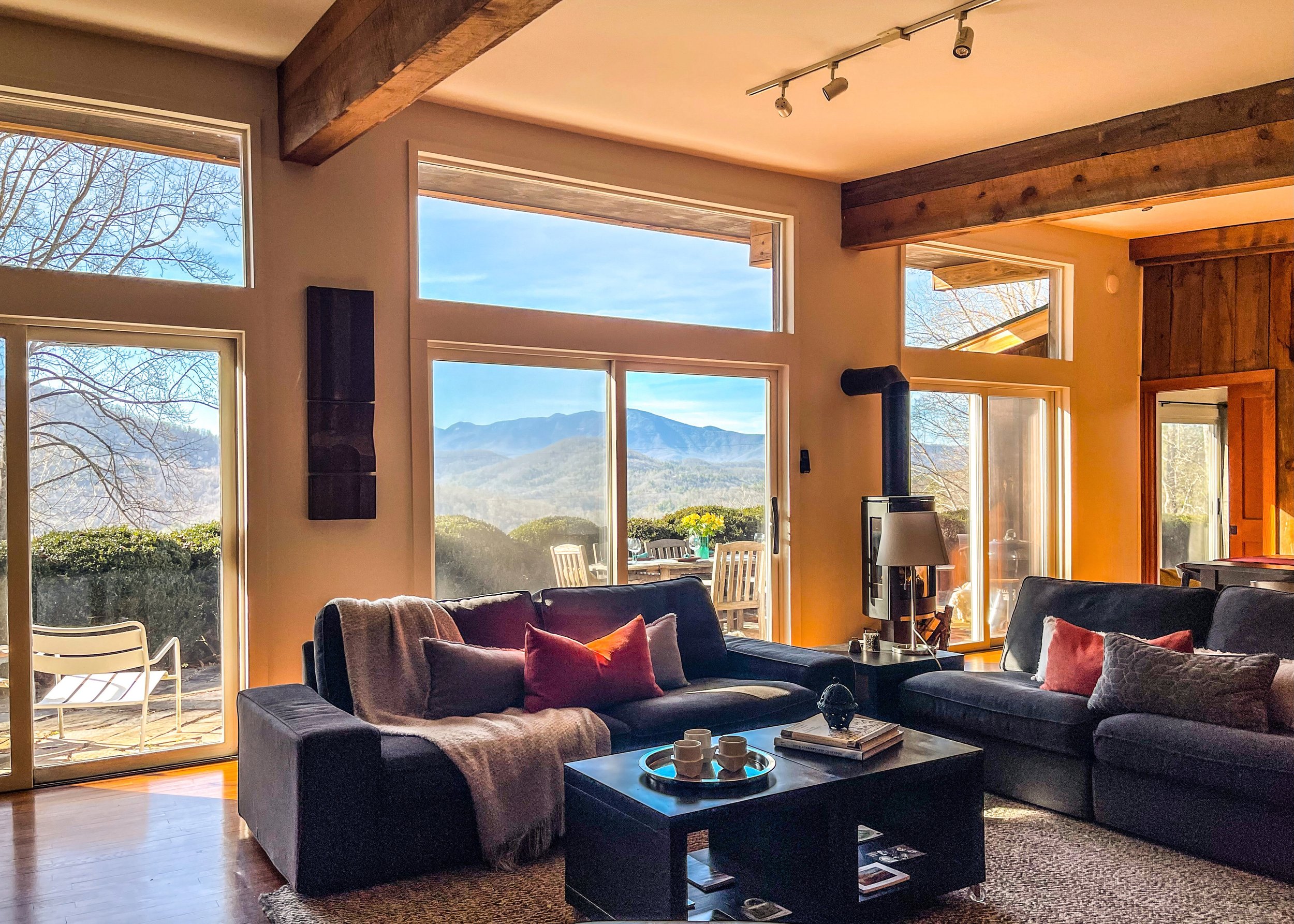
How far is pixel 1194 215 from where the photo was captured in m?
7.10

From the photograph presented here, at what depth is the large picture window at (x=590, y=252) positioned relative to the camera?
5070 millimetres

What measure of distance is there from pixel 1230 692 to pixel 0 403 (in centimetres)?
474

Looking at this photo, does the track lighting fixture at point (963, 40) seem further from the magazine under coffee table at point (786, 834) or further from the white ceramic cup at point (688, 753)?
the white ceramic cup at point (688, 753)

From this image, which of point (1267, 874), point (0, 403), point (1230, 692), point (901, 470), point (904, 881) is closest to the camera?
point (904, 881)

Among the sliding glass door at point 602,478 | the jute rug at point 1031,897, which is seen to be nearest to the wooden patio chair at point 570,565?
the sliding glass door at point 602,478

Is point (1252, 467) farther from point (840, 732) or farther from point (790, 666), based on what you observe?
point (840, 732)

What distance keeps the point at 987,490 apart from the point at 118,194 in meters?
5.74

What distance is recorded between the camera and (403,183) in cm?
484

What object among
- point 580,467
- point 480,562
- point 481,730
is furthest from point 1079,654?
point 480,562

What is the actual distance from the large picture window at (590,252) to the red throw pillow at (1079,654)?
2852mm

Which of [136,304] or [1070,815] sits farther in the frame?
[136,304]

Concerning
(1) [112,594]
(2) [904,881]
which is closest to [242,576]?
(1) [112,594]

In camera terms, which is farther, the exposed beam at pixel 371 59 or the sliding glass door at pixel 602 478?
the sliding glass door at pixel 602 478

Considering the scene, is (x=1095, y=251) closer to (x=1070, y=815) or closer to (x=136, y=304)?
(x=1070, y=815)
